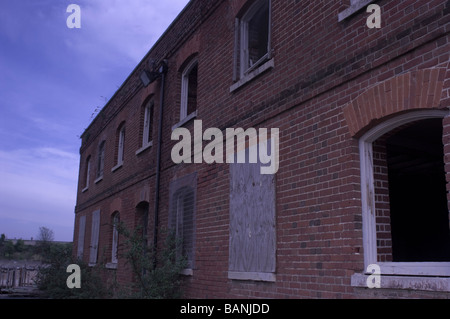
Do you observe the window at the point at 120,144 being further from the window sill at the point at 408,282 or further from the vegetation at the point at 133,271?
the window sill at the point at 408,282

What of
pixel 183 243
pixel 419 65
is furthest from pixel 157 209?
pixel 419 65

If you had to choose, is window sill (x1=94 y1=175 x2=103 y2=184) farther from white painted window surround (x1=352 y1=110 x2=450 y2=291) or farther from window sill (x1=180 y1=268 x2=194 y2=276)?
white painted window surround (x1=352 y1=110 x2=450 y2=291)

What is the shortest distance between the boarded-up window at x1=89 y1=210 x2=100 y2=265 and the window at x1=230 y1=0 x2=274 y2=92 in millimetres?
9589

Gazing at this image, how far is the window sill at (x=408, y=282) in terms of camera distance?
4.01m

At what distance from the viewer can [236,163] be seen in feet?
24.6

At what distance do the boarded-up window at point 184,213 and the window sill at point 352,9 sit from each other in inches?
168

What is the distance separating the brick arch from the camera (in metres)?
4.36

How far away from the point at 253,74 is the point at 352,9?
7.00 ft

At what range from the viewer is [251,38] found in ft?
27.0

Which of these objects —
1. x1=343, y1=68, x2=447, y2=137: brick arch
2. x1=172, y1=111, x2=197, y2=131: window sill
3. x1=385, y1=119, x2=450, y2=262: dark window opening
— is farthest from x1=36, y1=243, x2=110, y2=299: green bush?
x1=343, y1=68, x2=447, y2=137: brick arch

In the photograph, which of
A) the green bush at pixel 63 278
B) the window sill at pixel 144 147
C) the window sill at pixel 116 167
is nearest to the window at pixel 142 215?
the window sill at pixel 144 147

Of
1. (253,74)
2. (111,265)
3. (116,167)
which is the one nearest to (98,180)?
(116,167)

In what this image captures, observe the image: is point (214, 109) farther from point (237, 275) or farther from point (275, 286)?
point (275, 286)
